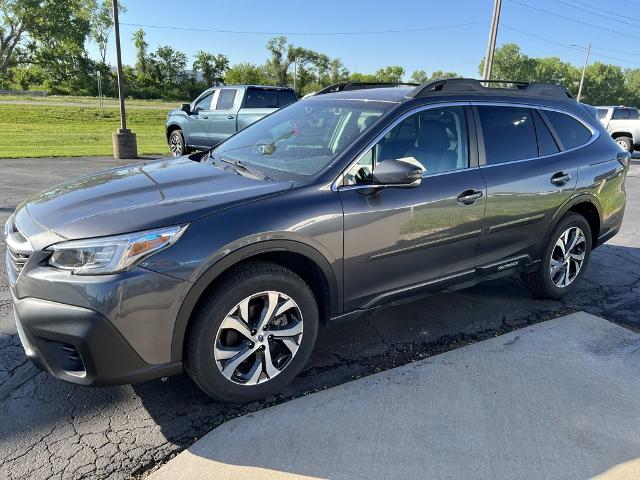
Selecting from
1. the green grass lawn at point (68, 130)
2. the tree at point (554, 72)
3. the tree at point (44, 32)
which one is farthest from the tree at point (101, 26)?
the tree at point (554, 72)

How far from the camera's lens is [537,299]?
14.4ft

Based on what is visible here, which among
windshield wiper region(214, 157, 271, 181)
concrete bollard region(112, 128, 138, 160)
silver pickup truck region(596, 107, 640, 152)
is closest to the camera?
windshield wiper region(214, 157, 271, 181)

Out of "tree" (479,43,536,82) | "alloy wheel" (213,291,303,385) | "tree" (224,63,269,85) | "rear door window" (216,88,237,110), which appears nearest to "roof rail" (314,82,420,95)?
"alloy wheel" (213,291,303,385)

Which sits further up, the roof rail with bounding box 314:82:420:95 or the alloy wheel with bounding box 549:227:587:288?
the roof rail with bounding box 314:82:420:95

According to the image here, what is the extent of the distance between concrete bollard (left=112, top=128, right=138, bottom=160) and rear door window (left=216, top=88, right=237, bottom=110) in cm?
278

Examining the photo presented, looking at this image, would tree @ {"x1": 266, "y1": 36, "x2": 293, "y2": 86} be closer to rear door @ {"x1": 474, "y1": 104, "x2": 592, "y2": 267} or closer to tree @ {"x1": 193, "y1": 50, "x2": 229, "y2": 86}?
tree @ {"x1": 193, "y1": 50, "x2": 229, "y2": 86}

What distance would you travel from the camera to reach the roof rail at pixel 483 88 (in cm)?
335

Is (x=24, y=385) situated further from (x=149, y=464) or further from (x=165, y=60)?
(x=165, y=60)

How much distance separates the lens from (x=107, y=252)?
222cm

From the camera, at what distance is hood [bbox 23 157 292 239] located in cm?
234

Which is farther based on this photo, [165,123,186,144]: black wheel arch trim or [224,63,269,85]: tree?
[224,63,269,85]: tree

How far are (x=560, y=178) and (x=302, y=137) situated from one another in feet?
6.94

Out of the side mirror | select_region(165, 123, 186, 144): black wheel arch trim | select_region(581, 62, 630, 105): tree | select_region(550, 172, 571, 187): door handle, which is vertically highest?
select_region(581, 62, 630, 105): tree

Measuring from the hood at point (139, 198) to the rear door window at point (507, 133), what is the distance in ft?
5.50
